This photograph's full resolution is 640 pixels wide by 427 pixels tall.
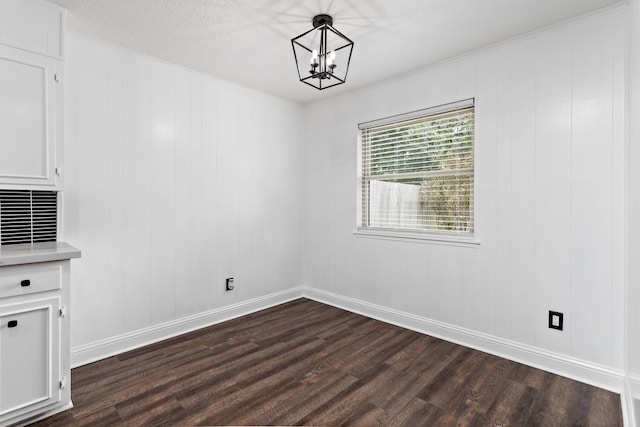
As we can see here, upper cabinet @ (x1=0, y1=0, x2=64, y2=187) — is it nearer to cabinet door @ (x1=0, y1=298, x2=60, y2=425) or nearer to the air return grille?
the air return grille

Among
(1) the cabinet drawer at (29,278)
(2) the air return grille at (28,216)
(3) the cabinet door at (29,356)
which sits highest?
(2) the air return grille at (28,216)

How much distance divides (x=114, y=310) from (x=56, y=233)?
76 centimetres

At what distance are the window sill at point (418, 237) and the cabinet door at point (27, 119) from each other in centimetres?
269

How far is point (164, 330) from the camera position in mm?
2938

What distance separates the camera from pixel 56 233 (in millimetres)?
2303

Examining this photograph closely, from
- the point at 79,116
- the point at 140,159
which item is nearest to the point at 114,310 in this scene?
the point at 140,159

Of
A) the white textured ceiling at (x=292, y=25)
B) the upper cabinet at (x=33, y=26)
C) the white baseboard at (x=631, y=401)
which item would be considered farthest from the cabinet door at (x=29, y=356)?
the white baseboard at (x=631, y=401)

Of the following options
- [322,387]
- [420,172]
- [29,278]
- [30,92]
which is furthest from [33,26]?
[420,172]

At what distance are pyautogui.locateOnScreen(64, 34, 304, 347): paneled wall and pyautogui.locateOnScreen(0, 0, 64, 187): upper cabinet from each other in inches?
13.8

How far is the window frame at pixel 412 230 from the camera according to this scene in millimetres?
2812

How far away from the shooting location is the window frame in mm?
2812

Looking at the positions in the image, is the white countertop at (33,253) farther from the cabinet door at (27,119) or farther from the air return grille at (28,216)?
the cabinet door at (27,119)

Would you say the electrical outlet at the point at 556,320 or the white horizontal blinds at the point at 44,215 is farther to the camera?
the electrical outlet at the point at 556,320

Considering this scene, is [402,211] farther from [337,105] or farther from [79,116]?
[79,116]
